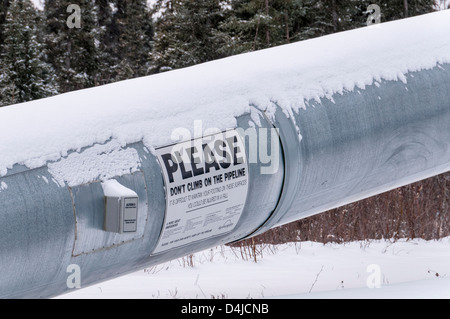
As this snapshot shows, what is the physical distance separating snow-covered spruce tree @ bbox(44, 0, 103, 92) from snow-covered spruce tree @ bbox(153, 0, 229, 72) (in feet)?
18.4

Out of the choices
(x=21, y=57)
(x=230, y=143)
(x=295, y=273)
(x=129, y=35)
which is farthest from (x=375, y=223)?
(x=129, y=35)

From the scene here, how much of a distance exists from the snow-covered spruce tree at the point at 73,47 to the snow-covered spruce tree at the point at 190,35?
18.4 ft

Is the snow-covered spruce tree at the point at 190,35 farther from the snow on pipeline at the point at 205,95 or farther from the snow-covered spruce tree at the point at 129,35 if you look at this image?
the snow on pipeline at the point at 205,95

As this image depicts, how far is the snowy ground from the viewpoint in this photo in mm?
5109

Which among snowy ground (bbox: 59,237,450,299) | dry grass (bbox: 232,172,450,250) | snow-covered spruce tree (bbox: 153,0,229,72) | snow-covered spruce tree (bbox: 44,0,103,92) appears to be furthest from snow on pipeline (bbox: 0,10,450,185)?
snow-covered spruce tree (bbox: 44,0,103,92)

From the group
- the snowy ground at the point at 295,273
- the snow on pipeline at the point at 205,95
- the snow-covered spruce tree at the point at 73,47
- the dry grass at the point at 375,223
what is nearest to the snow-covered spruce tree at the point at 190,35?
the snow-covered spruce tree at the point at 73,47

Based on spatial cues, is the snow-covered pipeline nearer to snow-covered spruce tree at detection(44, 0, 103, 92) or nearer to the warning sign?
the warning sign

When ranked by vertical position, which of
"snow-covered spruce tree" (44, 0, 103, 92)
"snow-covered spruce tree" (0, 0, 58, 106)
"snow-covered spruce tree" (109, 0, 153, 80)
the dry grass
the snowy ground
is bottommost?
the snowy ground

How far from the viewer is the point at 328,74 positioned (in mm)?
3131

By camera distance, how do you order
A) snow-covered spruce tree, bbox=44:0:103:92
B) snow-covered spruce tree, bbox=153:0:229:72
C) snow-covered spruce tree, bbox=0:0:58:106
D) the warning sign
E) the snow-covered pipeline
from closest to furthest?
the snow-covered pipeline
the warning sign
snow-covered spruce tree, bbox=0:0:58:106
snow-covered spruce tree, bbox=153:0:229:72
snow-covered spruce tree, bbox=44:0:103:92

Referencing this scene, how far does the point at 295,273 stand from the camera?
5.87m

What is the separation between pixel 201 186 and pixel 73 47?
29293 millimetres

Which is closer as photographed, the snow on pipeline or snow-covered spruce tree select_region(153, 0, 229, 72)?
the snow on pipeline

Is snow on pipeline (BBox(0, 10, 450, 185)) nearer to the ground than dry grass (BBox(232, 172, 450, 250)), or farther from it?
farther from it
